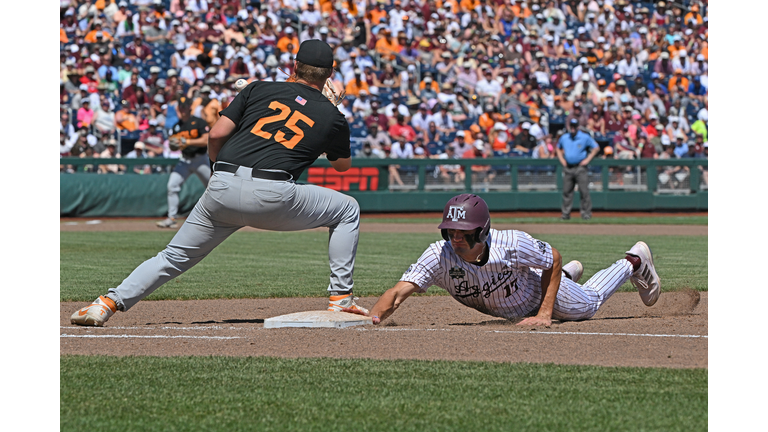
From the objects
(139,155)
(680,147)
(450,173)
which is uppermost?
(680,147)

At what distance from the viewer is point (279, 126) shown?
548cm

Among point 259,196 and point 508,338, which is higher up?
point 259,196

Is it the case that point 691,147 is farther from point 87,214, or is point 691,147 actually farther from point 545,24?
point 87,214

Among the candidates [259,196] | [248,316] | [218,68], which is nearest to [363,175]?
[218,68]

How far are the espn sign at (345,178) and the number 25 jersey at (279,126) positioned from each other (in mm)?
13858

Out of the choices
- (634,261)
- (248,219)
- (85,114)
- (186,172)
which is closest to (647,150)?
(186,172)

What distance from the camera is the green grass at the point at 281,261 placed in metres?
8.51

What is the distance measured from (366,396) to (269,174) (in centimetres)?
186

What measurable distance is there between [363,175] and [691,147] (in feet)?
28.8

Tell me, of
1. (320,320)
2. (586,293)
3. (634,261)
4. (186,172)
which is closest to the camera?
(320,320)

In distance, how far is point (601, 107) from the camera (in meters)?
23.1

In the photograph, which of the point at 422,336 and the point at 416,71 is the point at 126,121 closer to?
the point at 416,71

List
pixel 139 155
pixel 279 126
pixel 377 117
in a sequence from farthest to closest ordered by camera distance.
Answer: pixel 377 117 < pixel 139 155 < pixel 279 126

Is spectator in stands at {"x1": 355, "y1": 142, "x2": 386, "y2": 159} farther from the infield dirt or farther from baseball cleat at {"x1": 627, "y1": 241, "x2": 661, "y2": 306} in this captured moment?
baseball cleat at {"x1": 627, "y1": 241, "x2": 661, "y2": 306}
